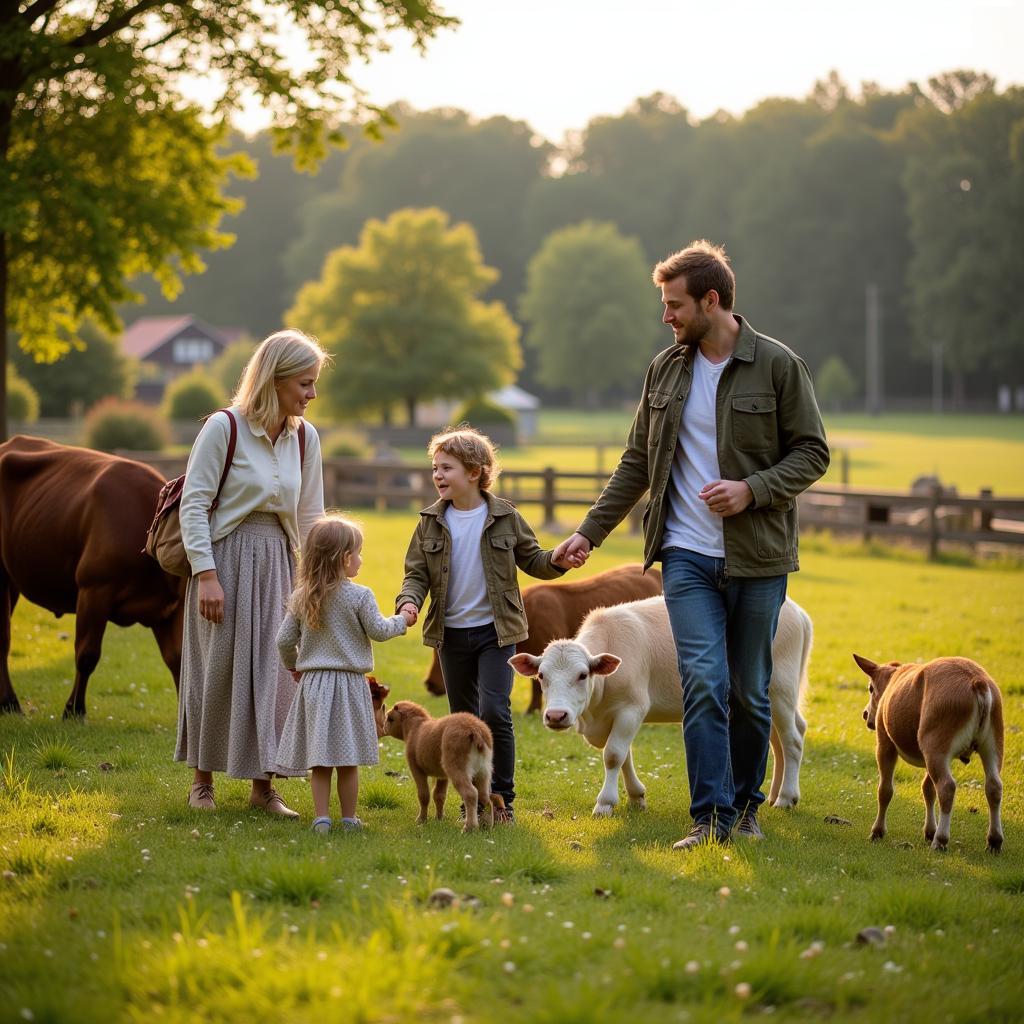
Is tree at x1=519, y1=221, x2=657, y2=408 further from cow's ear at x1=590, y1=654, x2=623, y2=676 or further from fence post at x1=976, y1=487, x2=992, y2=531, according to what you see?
cow's ear at x1=590, y1=654, x2=623, y2=676

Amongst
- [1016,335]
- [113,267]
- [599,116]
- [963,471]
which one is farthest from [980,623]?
[599,116]

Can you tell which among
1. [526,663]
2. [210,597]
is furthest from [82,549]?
[526,663]

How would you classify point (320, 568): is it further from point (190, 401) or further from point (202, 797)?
point (190, 401)

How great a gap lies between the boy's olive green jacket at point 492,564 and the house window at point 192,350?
9604cm

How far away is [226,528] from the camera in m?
6.50

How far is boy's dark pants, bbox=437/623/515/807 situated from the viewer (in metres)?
6.56

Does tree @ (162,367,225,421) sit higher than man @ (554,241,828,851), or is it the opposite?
tree @ (162,367,225,421)

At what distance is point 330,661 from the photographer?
20.2 feet

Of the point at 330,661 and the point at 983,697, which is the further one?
the point at 330,661

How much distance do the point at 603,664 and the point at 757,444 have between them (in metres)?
1.38

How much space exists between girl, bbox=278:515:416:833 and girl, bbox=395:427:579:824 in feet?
1.21

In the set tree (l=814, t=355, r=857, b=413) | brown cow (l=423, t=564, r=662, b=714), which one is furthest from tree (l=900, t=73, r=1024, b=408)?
brown cow (l=423, t=564, r=662, b=714)

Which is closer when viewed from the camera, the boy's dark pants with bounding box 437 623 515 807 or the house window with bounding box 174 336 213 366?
the boy's dark pants with bounding box 437 623 515 807

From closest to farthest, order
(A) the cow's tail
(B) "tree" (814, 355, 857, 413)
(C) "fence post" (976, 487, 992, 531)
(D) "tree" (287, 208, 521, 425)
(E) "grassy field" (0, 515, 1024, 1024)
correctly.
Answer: (E) "grassy field" (0, 515, 1024, 1024) < (A) the cow's tail < (C) "fence post" (976, 487, 992, 531) < (D) "tree" (287, 208, 521, 425) < (B) "tree" (814, 355, 857, 413)
